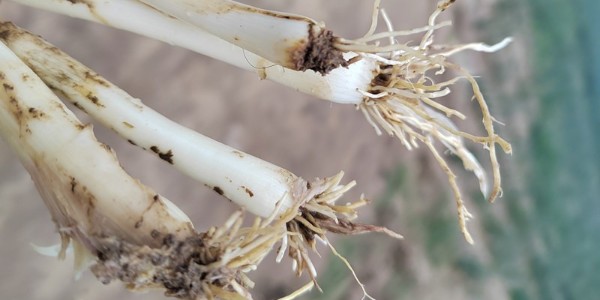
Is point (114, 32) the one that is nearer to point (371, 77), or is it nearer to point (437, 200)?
point (371, 77)

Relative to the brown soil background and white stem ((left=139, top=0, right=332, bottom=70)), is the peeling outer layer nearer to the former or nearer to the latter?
white stem ((left=139, top=0, right=332, bottom=70))

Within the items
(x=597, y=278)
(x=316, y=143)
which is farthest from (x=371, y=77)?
(x=597, y=278)

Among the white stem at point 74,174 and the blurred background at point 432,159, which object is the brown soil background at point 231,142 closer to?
the blurred background at point 432,159

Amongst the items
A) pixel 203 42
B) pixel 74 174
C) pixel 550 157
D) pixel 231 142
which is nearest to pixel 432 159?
pixel 550 157

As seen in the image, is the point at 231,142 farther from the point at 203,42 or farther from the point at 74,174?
the point at 74,174

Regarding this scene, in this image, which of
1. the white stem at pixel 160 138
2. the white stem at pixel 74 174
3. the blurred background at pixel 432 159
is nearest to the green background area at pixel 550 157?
the blurred background at pixel 432 159

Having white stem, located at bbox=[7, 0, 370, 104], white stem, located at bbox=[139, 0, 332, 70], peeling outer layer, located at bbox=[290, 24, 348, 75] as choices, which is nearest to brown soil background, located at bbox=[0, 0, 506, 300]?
white stem, located at bbox=[7, 0, 370, 104]
